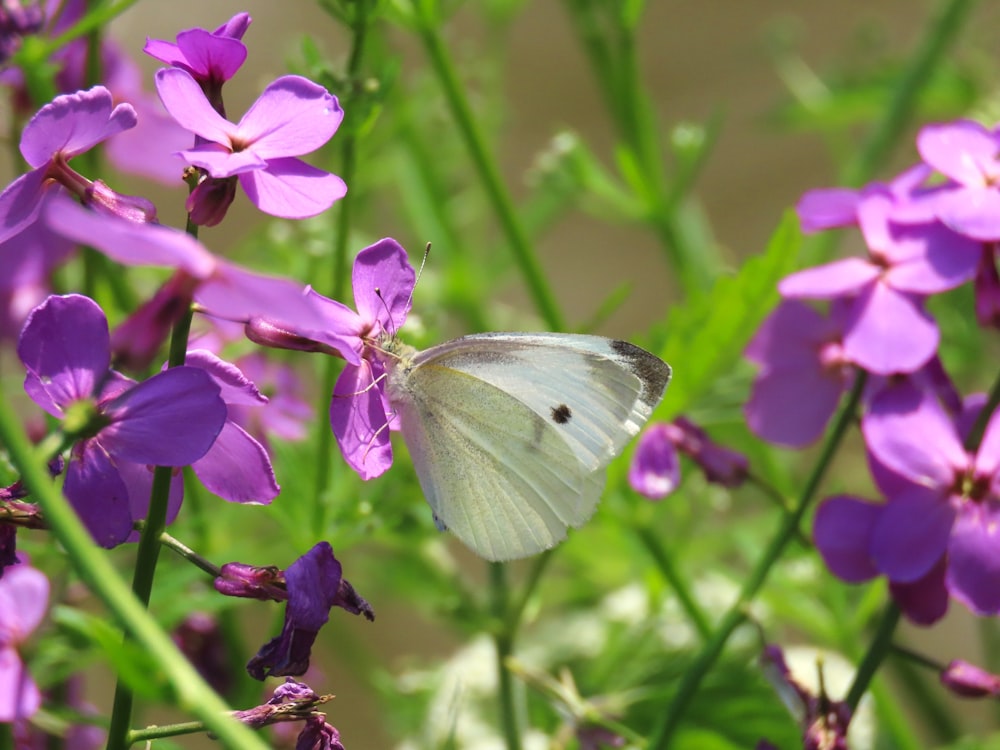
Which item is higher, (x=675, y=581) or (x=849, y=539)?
(x=849, y=539)

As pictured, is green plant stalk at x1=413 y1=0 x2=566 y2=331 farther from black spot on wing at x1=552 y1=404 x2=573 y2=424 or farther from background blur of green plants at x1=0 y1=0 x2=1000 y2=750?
black spot on wing at x1=552 y1=404 x2=573 y2=424

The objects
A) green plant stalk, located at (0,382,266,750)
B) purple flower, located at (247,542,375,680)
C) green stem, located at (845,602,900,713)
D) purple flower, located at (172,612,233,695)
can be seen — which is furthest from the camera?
purple flower, located at (172,612,233,695)

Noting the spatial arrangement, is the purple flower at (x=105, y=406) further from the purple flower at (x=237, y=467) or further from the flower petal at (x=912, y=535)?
the flower petal at (x=912, y=535)

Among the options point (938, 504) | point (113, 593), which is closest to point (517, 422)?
point (938, 504)

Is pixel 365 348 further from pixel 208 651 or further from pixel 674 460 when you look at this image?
pixel 208 651

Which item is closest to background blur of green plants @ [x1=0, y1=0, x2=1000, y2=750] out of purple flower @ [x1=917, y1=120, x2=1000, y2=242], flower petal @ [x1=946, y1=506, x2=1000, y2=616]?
purple flower @ [x1=917, y1=120, x2=1000, y2=242]

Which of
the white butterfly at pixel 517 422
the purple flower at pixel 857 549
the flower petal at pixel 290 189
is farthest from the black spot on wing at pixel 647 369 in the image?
the flower petal at pixel 290 189
